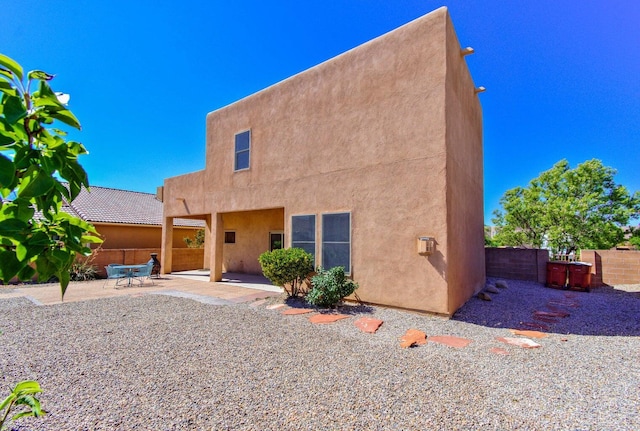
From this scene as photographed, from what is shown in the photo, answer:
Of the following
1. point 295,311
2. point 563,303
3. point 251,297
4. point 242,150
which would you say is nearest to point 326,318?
point 295,311

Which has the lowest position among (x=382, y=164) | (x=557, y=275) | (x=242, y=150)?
(x=557, y=275)

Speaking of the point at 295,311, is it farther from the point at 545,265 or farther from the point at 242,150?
the point at 545,265

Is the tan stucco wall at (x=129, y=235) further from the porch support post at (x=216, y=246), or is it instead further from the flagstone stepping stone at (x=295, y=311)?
the flagstone stepping stone at (x=295, y=311)

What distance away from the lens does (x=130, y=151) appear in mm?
22219

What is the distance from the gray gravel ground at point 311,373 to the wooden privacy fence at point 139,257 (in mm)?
9433

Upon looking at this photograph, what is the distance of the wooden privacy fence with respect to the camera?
16.1 m

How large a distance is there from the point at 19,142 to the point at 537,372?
6.15 meters

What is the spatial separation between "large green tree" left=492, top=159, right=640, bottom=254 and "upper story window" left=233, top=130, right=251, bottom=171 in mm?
20775

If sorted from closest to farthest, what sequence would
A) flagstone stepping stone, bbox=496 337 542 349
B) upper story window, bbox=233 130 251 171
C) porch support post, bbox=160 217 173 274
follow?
flagstone stepping stone, bbox=496 337 542 349
upper story window, bbox=233 130 251 171
porch support post, bbox=160 217 173 274

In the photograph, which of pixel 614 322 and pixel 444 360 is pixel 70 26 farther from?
pixel 614 322

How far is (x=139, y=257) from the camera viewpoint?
17781 mm

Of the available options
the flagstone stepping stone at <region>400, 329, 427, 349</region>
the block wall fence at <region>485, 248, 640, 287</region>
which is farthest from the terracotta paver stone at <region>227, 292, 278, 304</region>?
the block wall fence at <region>485, 248, 640, 287</region>

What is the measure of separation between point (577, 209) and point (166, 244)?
2573 centimetres

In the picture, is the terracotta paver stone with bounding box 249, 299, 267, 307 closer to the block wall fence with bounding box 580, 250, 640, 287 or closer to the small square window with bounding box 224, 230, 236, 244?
the small square window with bounding box 224, 230, 236, 244
